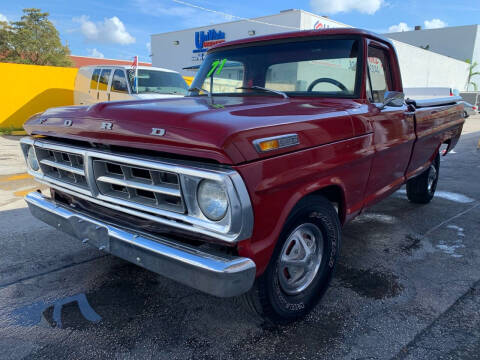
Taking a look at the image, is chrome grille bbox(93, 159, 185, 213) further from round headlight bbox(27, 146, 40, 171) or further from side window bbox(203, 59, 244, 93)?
side window bbox(203, 59, 244, 93)

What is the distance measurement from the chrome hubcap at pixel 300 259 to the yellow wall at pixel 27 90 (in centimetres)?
1260

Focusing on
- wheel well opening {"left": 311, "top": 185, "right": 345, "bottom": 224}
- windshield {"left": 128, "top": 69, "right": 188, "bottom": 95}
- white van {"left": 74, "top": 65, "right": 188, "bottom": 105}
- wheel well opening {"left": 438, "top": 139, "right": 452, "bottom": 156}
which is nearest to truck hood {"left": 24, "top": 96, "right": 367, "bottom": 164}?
wheel well opening {"left": 311, "top": 185, "right": 345, "bottom": 224}

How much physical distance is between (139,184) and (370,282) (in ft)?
6.67

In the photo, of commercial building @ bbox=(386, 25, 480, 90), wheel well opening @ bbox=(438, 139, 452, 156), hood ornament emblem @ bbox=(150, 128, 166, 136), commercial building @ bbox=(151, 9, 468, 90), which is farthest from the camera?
commercial building @ bbox=(386, 25, 480, 90)

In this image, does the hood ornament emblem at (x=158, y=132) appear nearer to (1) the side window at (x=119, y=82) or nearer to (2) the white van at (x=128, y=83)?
(2) the white van at (x=128, y=83)

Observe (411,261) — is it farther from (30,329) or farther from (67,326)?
(30,329)

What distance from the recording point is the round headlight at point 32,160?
294 centimetres

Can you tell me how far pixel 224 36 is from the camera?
2570cm

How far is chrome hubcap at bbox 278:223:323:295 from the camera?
93.0 inches

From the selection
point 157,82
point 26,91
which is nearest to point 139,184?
point 157,82

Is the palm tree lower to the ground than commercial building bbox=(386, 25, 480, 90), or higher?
lower

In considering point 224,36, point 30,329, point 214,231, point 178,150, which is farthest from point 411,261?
point 224,36

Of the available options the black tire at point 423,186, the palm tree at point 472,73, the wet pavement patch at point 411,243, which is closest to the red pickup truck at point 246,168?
the wet pavement patch at point 411,243

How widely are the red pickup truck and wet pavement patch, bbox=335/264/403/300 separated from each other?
46 centimetres
